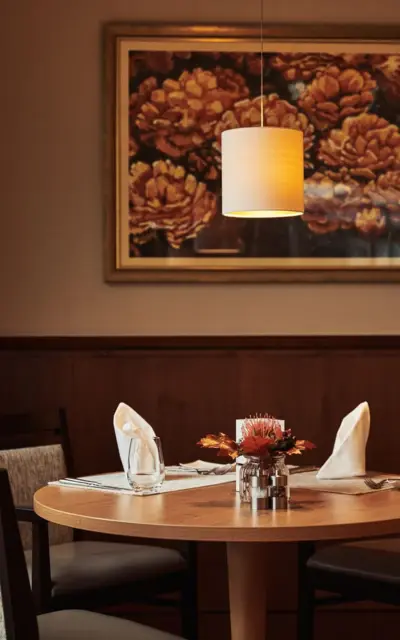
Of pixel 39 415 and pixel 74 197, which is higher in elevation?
pixel 74 197

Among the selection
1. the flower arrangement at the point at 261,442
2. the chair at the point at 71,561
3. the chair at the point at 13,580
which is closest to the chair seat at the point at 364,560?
the chair at the point at 71,561

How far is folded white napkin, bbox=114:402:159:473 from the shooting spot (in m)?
2.70

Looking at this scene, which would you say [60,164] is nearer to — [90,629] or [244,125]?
[244,125]

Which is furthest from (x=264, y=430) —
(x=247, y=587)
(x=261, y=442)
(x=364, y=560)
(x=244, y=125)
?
(x=244, y=125)

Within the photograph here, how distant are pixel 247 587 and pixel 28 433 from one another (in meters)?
1.35

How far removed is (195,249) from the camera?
161 inches

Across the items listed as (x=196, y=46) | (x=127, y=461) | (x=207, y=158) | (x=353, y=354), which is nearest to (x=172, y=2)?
(x=196, y=46)

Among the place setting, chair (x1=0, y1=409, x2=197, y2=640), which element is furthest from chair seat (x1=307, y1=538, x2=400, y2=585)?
chair (x1=0, y1=409, x2=197, y2=640)

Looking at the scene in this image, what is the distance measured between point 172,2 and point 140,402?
5.26 ft

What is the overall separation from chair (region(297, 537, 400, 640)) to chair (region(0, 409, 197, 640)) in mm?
371

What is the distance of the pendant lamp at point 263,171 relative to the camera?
9.61 feet

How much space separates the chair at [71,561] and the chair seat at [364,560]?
1.42 feet

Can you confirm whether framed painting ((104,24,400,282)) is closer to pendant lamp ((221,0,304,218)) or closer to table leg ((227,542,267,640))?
pendant lamp ((221,0,304,218))

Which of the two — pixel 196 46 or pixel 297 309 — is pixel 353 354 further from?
pixel 196 46
